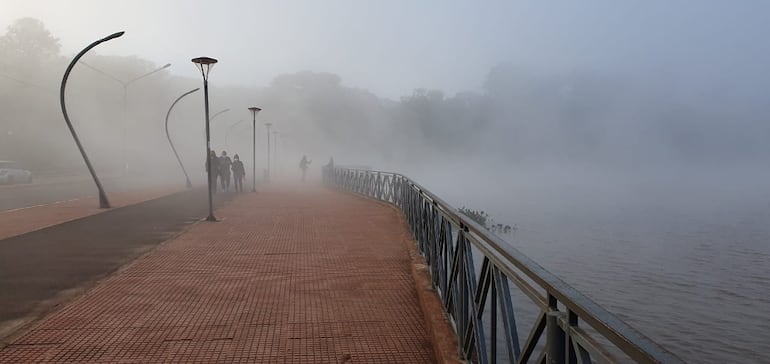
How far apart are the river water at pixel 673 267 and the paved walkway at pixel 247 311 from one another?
5016 millimetres

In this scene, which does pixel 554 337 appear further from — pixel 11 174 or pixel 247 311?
pixel 11 174

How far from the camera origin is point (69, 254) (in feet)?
26.5

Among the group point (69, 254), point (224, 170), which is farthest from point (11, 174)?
point (69, 254)

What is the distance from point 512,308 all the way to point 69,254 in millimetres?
7301

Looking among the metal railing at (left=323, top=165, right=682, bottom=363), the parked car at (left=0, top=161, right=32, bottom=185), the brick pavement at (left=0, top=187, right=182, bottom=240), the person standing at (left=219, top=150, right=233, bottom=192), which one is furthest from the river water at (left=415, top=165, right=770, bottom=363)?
the parked car at (left=0, top=161, right=32, bottom=185)

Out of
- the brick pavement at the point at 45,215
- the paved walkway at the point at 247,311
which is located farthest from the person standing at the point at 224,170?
the paved walkway at the point at 247,311

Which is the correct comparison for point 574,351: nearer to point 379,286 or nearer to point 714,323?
point 379,286

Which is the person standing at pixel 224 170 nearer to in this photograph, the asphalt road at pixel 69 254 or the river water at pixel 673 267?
the asphalt road at pixel 69 254

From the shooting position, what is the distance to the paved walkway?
4.12m

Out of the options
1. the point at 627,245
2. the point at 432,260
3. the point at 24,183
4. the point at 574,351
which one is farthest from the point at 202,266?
the point at 24,183

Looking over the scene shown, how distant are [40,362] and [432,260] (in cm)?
338

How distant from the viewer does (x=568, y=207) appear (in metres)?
44.8

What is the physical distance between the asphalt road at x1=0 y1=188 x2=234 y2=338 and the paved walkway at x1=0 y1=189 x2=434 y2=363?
0.32 metres

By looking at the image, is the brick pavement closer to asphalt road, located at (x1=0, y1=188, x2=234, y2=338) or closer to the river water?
asphalt road, located at (x1=0, y1=188, x2=234, y2=338)
